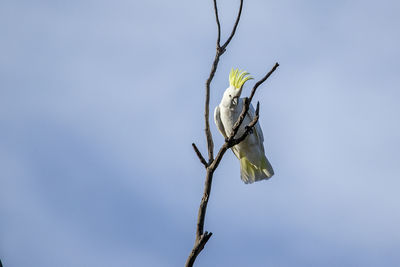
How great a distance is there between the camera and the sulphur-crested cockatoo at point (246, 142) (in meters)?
7.37

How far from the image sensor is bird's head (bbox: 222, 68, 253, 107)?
690 cm

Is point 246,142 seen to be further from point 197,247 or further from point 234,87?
point 197,247

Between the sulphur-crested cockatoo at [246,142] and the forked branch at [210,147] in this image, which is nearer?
the forked branch at [210,147]

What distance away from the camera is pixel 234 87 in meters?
7.05

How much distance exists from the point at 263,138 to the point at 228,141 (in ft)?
8.60

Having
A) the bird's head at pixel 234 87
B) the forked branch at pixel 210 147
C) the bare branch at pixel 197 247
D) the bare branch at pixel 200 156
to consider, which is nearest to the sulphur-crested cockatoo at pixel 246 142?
the bird's head at pixel 234 87

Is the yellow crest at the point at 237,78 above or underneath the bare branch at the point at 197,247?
above

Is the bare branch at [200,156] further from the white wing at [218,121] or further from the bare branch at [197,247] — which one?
the white wing at [218,121]

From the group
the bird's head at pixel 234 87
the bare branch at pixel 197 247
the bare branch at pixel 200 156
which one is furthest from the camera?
the bird's head at pixel 234 87

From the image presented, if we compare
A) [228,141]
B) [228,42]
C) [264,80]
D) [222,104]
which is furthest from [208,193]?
[222,104]

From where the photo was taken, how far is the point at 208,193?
489cm

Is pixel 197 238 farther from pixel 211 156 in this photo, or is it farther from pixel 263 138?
pixel 263 138

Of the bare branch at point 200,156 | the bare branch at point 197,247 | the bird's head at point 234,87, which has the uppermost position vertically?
the bird's head at point 234,87

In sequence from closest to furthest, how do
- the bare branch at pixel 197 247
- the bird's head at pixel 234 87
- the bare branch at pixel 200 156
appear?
the bare branch at pixel 197 247
the bare branch at pixel 200 156
the bird's head at pixel 234 87
